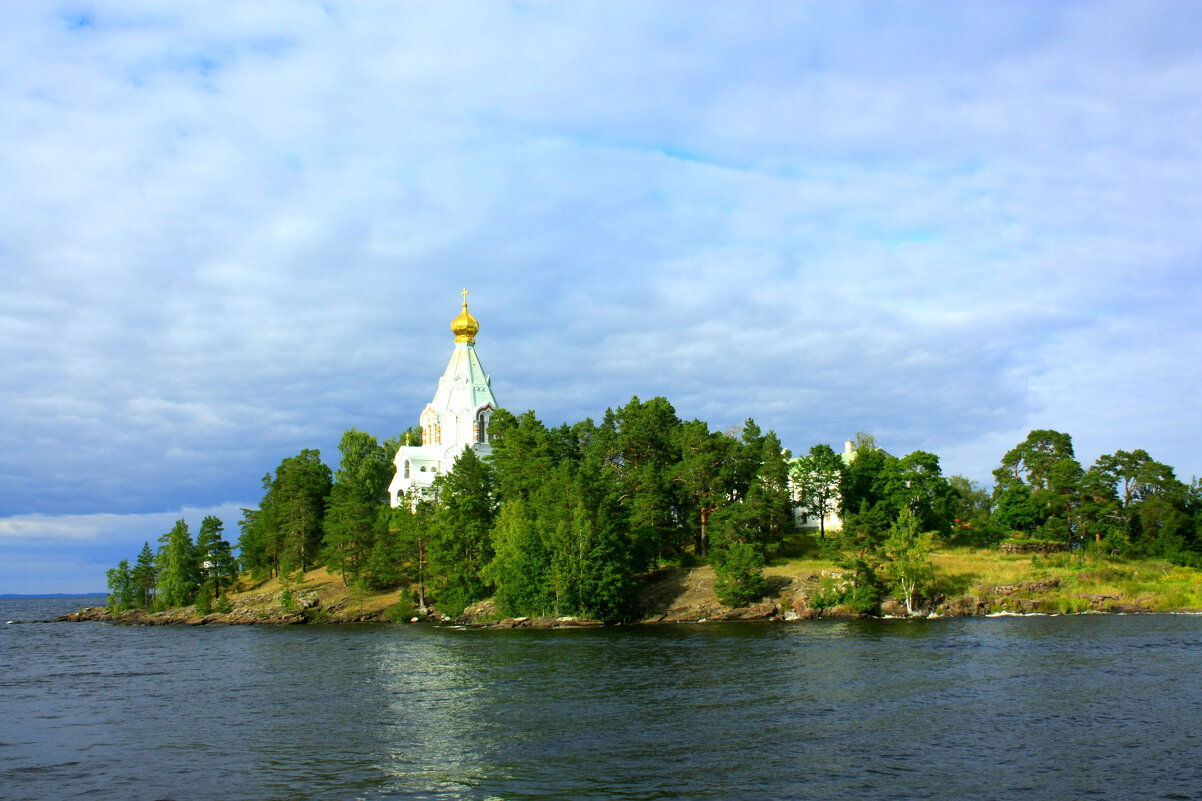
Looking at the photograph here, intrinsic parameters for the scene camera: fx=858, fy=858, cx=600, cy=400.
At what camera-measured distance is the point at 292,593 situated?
80.7 meters

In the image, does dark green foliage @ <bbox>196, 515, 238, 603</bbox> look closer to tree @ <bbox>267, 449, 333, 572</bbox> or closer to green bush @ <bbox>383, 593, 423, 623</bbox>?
tree @ <bbox>267, 449, 333, 572</bbox>

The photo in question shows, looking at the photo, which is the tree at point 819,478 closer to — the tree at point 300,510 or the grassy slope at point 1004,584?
the grassy slope at point 1004,584

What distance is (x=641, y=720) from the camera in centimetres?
2805

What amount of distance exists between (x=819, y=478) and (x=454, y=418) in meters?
38.4

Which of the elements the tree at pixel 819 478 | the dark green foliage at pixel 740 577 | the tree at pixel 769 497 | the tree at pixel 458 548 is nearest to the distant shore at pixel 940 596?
the dark green foliage at pixel 740 577

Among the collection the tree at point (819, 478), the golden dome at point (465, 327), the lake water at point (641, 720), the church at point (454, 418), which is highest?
the golden dome at point (465, 327)

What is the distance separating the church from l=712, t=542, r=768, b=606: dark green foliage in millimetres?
34894

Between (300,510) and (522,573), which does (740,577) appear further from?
(300,510)

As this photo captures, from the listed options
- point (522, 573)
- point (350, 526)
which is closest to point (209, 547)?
point (350, 526)

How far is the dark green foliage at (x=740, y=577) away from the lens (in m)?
63.2

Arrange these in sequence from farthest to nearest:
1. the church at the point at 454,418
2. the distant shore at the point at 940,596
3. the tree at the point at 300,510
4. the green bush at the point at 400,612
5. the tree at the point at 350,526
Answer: the church at the point at 454,418 < the tree at the point at 300,510 < the tree at the point at 350,526 < the green bush at the point at 400,612 < the distant shore at the point at 940,596

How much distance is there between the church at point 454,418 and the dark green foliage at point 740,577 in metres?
34.9

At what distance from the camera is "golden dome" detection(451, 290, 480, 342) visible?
307 ft

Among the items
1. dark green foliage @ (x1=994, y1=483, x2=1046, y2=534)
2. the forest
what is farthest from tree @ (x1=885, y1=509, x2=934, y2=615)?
dark green foliage @ (x1=994, y1=483, x2=1046, y2=534)
